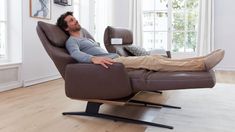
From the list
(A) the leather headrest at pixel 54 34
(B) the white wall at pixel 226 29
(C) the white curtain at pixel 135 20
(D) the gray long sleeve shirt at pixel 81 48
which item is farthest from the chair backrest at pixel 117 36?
(B) the white wall at pixel 226 29

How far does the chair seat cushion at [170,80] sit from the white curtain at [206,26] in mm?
4140

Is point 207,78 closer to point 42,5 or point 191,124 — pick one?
point 191,124

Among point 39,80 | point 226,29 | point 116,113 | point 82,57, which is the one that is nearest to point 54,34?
point 82,57

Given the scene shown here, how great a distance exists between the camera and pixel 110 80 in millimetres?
2148

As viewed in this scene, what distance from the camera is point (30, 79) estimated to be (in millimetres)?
4141

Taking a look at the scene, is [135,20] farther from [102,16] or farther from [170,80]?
[170,80]

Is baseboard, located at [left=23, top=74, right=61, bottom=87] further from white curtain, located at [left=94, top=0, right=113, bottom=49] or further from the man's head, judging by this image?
white curtain, located at [left=94, top=0, right=113, bottom=49]

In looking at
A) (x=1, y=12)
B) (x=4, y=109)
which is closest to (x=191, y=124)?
(x=4, y=109)

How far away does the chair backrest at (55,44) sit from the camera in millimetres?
2299

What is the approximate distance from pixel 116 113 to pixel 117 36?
4.50ft

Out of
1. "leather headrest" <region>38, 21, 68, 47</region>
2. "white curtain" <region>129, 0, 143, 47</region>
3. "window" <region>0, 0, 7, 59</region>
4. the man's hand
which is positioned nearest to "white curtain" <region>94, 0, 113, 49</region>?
"white curtain" <region>129, 0, 143, 47</region>

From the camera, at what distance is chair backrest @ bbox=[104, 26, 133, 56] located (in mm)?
3482

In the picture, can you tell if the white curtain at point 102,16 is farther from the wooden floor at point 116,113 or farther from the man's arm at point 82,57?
the man's arm at point 82,57

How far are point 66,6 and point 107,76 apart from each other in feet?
11.1
